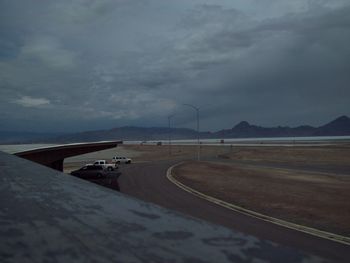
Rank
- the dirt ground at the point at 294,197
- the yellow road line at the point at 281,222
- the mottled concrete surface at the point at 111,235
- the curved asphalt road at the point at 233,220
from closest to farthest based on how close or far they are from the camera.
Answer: the mottled concrete surface at the point at 111,235, the curved asphalt road at the point at 233,220, the yellow road line at the point at 281,222, the dirt ground at the point at 294,197

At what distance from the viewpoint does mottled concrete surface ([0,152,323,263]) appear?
244 centimetres

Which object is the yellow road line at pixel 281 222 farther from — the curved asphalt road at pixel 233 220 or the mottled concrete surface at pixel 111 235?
the mottled concrete surface at pixel 111 235

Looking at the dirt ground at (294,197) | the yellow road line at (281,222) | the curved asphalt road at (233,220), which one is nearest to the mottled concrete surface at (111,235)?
the curved asphalt road at (233,220)

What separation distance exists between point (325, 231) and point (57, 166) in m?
40.4

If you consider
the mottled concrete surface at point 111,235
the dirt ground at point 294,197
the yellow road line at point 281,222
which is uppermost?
the mottled concrete surface at point 111,235

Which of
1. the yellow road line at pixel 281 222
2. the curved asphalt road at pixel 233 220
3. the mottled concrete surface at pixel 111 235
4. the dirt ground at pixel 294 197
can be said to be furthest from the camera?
the dirt ground at pixel 294 197

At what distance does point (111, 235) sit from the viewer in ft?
9.52

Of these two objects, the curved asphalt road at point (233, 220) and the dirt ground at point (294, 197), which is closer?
the curved asphalt road at point (233, 220)

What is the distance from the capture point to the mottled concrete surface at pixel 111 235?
2.44 m

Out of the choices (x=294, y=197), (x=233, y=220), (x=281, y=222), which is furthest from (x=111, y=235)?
(x=294, y=197)

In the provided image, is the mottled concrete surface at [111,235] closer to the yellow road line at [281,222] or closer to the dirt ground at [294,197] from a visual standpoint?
the yellow road line at [281,222]

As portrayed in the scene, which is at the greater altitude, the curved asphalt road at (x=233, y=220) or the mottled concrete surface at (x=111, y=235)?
the mottled concrete surface at (x=111, y=235)

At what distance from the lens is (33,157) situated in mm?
34562

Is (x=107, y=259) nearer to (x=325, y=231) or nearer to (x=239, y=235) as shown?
(x=239, y=235)
